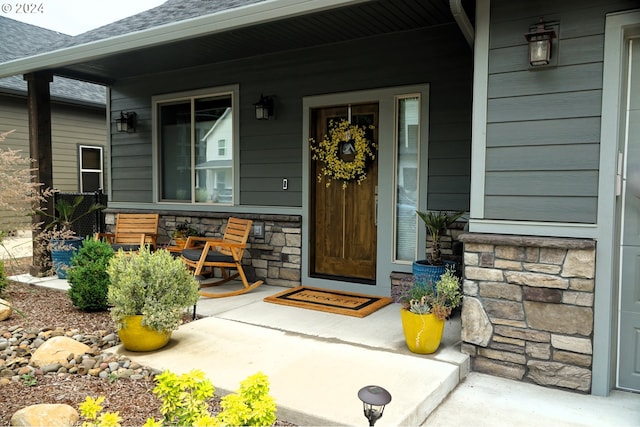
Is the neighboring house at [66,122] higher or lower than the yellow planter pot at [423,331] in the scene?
higher

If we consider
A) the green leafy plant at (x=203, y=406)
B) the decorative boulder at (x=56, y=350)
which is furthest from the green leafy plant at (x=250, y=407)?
the decorative boulder at (x=56, y=350)

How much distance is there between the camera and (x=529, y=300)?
2.85 metres

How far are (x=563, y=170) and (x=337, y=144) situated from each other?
248 centimetres

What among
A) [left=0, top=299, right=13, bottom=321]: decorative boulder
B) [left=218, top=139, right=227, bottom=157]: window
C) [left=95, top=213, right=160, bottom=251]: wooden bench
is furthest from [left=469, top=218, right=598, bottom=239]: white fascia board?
[left=95, top=213, right=160, bottom=251]: wooden bench

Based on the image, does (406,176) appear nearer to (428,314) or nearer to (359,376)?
(428,314)

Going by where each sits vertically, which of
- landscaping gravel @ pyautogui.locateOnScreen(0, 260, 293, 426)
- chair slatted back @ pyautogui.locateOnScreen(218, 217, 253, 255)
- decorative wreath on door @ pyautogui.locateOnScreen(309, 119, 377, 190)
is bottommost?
landscaping gravel @ pyautogui.locateOnScreen(0, 260, 293, 426)

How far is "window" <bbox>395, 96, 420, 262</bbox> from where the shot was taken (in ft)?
14.6

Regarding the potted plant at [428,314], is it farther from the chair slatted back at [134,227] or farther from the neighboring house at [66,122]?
the neighboring house at [66,122]

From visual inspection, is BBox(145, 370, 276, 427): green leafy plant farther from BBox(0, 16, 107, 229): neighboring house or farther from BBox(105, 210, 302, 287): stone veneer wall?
BBox(0, 16, 107, 229): neighboring house

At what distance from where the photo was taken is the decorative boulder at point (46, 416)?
2.16 m

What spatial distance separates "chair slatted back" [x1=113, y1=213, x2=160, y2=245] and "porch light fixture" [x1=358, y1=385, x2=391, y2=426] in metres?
4.48

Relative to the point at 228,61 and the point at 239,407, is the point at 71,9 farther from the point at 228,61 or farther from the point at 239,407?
the point at 239,407

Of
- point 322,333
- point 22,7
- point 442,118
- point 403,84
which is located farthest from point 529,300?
point 22,7

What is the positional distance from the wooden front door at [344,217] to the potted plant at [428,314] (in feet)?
5.33
